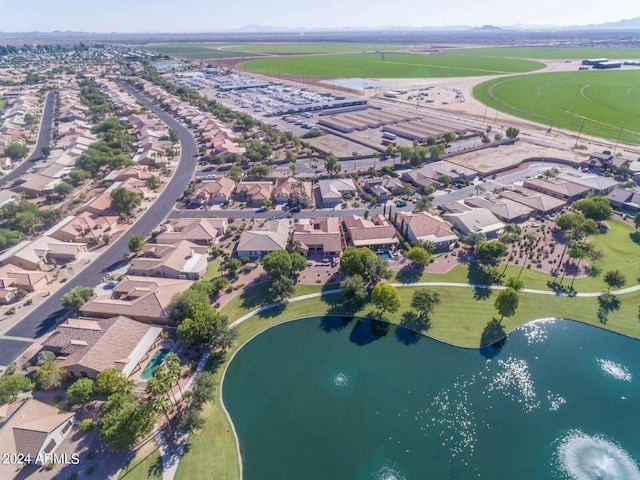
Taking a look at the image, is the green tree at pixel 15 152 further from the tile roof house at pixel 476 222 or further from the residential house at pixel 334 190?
the tile roof house at pixel 476 222

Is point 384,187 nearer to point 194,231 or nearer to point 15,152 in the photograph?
point 194,231

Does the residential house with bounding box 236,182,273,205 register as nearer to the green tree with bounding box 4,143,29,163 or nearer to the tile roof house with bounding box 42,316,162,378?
the tile roof house with bounding box 42,316,162,378

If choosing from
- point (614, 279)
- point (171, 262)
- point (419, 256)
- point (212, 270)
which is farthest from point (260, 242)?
point (614, 279)

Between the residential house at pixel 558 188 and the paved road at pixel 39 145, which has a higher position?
the paved road at pixel 39 145

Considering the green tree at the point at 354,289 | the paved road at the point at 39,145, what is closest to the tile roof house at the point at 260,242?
the green tree at the point at 354,289

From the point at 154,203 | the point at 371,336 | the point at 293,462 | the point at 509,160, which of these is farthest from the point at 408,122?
the point at 293,462
